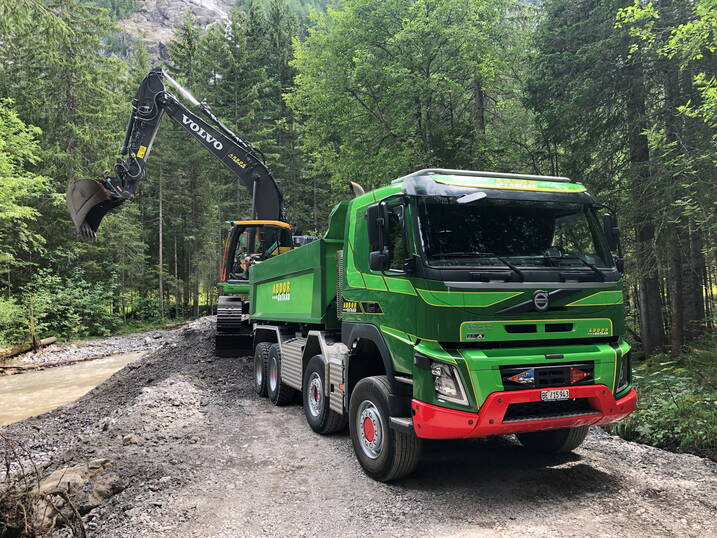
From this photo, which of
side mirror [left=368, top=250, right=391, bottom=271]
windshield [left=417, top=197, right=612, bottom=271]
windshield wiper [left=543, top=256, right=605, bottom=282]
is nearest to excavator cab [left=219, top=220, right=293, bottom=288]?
side mirror [left=368, top=250, right=391, bottom=271]

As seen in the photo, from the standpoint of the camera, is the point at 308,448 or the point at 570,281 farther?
the point at 308,448

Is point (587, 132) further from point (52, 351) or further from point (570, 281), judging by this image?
point (52, 351)

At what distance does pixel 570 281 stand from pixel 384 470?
2431 mm

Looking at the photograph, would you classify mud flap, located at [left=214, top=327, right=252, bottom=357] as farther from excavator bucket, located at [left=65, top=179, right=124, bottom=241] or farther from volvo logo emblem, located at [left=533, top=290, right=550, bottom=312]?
volvo logo emblem, located at [left=533, top=290, right=550, bottom=312]

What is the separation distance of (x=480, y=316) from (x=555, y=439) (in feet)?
7.31

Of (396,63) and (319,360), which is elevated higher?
(396,63)

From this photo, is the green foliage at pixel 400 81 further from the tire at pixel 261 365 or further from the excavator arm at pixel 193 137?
the tire at pixel 261 365

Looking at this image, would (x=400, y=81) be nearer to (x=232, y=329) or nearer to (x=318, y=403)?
(x=232, y=329)

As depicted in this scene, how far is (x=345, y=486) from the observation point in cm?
467

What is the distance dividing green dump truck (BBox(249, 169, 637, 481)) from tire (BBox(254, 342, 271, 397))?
3.48m

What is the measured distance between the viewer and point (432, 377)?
406 cm

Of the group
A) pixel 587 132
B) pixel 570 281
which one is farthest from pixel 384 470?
pixel 587 132

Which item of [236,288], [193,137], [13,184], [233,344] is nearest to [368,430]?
[233,344]

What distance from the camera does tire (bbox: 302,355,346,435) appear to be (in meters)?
6.15
